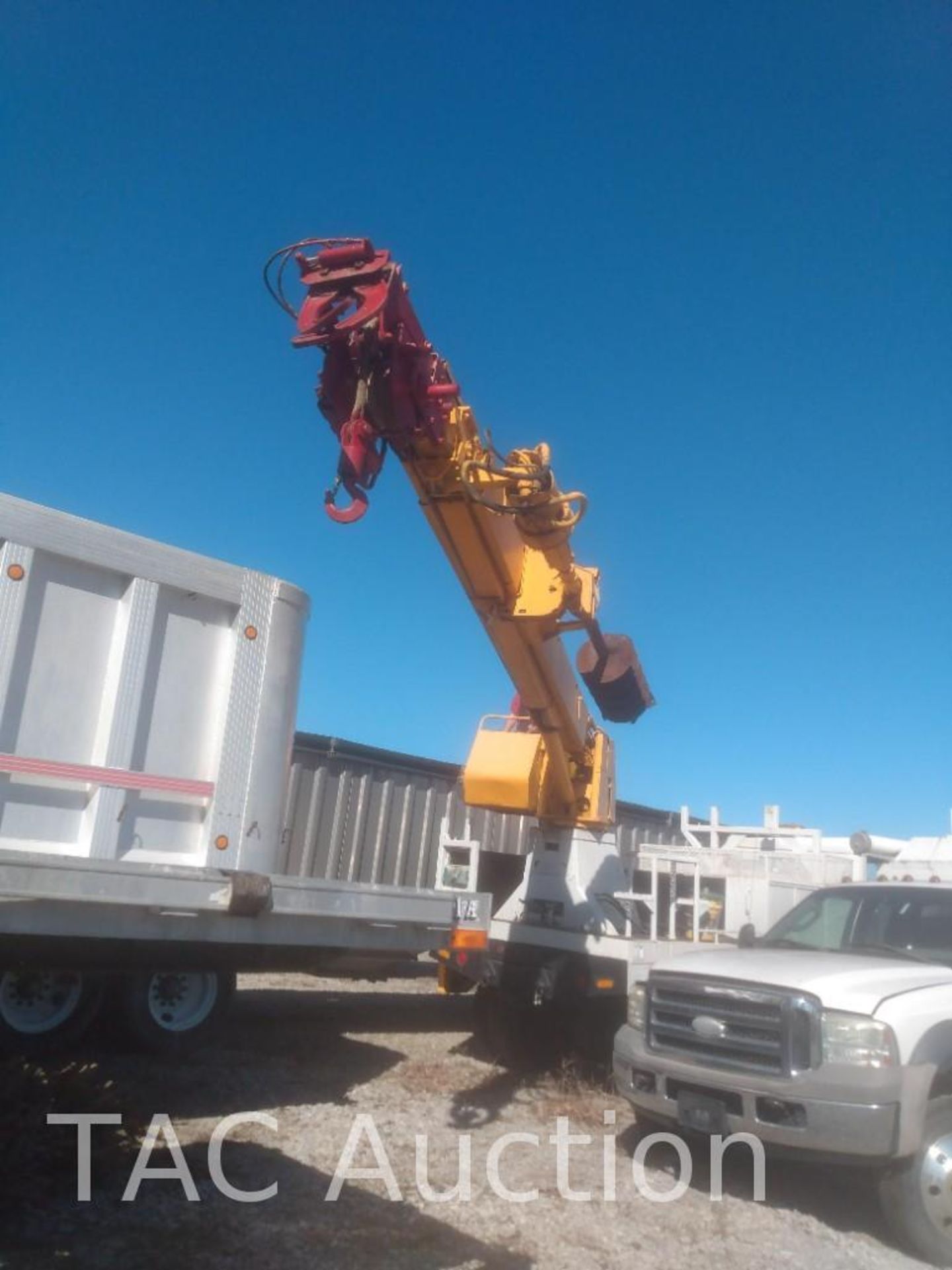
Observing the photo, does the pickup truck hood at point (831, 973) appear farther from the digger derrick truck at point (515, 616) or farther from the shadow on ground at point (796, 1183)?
the digger derrick truck at point (515, 616)

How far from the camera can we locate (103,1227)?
14.5ft

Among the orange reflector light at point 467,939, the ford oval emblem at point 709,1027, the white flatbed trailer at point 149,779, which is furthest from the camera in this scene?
the orange reflector light at point 467,939

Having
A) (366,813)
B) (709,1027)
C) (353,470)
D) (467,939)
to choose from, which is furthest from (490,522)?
(366,813)

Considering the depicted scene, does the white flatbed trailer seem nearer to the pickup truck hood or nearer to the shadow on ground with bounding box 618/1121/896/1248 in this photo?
the pickup truck hood

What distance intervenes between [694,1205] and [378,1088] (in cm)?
250

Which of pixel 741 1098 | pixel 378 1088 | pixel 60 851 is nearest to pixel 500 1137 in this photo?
pixel 378 1088

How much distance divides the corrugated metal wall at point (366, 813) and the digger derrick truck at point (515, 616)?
252 cm

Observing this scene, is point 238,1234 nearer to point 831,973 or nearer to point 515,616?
point 831,973

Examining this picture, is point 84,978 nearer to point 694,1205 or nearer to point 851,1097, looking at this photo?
point 694,1205

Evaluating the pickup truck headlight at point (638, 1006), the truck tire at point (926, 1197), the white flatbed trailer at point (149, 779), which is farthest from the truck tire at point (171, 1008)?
the truck tire at point (926, 1197)

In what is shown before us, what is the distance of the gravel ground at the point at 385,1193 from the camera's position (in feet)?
14.5

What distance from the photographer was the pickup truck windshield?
628cm

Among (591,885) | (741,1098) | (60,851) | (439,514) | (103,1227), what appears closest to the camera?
(103,1227)

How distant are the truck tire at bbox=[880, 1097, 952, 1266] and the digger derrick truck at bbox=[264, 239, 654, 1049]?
3070 mm
